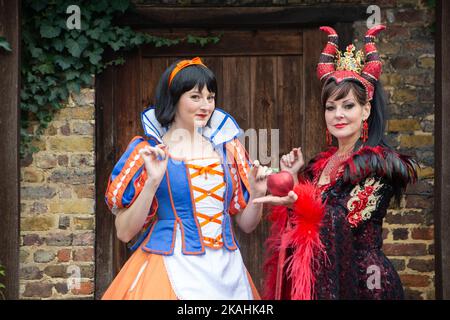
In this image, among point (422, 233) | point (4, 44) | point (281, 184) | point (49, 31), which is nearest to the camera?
point (281, 184)

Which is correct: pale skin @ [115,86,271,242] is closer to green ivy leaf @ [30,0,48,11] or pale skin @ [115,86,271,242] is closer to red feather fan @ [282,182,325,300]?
red feather fan @ [282,182,325,300]

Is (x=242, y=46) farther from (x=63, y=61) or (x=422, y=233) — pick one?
(x=422, y=233)

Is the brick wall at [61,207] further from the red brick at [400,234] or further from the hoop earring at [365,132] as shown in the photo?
the hoop earring at [365,132]

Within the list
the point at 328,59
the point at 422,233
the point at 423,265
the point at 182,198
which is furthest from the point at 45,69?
the point at 423,265

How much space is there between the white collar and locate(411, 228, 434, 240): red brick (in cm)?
194

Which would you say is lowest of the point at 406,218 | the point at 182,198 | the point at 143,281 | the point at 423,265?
the point at 423,265

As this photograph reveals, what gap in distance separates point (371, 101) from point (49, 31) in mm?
2398

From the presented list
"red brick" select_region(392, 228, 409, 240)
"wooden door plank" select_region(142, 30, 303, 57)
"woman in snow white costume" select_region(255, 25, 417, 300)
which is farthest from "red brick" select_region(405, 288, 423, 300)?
"wooden door plank" select_region(142, 30, 303, 57)

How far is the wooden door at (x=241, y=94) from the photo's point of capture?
5199 mm

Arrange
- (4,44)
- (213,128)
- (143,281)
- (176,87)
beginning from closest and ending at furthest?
(143,281) < (176,87) < (213,128) < (4,44)

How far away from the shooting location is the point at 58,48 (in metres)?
5.03

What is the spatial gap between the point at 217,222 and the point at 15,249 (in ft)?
5.76

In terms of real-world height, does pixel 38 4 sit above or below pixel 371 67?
above

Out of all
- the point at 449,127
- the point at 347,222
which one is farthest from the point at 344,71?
the point at 449,127
